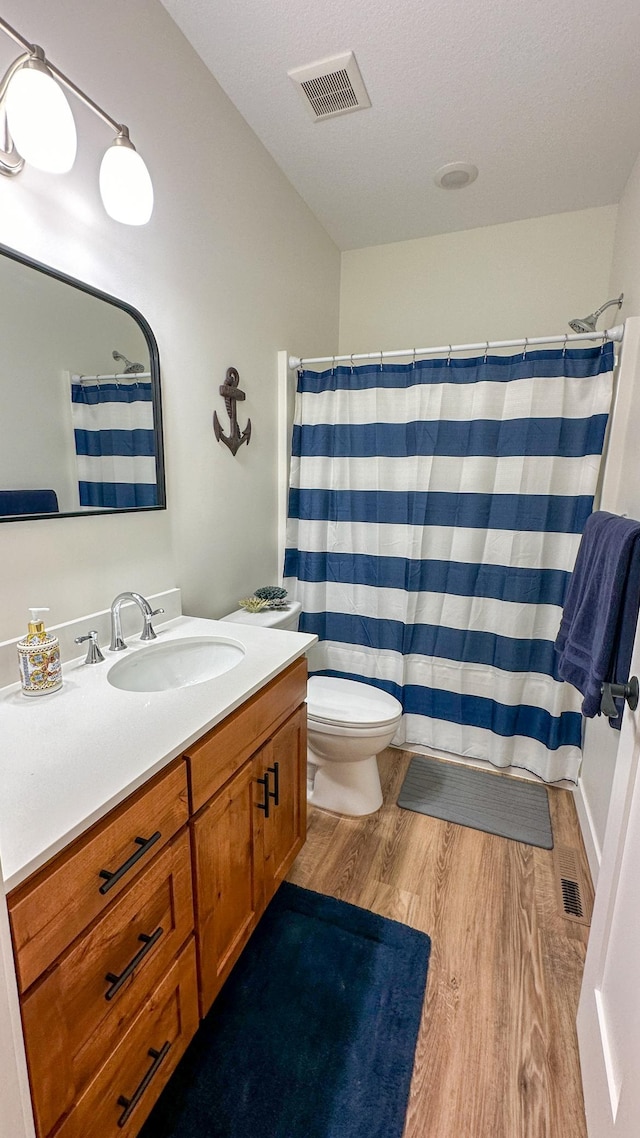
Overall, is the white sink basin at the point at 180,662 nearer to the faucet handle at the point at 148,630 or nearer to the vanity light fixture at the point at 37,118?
the faucet handle at the point at 148,630

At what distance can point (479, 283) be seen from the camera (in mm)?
2342

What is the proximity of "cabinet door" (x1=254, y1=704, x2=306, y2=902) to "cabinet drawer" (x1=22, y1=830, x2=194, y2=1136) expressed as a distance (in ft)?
1.09

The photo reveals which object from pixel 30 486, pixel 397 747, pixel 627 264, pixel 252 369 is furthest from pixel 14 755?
pixel 627 264

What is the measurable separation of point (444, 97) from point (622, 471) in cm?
144

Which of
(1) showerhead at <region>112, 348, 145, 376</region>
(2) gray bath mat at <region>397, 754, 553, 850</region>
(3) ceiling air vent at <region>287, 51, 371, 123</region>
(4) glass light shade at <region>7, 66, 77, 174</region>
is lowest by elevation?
(2) gray bath mat at <region>397, 754, 553, 850</region>

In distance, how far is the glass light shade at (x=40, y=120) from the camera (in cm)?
83

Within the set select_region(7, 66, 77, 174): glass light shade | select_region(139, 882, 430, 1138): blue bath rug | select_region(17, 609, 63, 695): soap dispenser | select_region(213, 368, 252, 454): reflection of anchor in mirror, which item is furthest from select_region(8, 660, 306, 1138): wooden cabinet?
select_region(7, 66, 77, 174): glass light shade

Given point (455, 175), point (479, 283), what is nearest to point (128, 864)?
point (455, 175)

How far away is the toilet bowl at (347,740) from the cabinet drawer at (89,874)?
86 cm

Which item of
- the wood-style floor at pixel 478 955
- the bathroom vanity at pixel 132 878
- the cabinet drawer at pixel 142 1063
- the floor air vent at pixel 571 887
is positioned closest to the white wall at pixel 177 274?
the bathroom vanity at pixel 132 878

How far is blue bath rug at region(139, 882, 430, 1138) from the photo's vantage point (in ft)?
3.19

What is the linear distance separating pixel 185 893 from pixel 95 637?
63 centimetres

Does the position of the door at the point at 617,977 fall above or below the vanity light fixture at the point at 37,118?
below

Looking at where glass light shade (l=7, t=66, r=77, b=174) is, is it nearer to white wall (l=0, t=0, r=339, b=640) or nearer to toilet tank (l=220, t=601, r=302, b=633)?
white wall (l=0, t=0, r=339, b=640)
